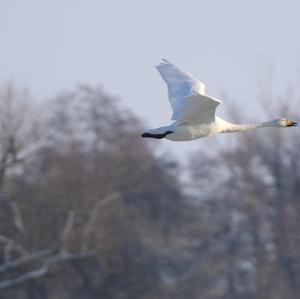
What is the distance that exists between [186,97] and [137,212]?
71.5 feet

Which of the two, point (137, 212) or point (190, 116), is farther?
point (137, 212)

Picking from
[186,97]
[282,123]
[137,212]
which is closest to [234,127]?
[282,123]

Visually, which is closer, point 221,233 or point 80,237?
point 80,237

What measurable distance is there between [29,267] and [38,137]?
4031 millimetres

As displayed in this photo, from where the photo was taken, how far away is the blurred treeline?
33.7m

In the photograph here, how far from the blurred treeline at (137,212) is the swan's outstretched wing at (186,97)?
466 inches

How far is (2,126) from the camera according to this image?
111ft

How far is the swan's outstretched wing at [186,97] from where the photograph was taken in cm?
1645

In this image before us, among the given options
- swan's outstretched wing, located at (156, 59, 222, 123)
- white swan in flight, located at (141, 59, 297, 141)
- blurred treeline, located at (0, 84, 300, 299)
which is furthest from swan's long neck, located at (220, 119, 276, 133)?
blurred treeline, located at (0, 84, 300, 299)

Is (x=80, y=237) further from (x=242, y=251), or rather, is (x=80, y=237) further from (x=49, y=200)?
(x=242, y=251)

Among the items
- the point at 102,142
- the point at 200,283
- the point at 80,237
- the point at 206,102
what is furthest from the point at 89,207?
the point at 206,102

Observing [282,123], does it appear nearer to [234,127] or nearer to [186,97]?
[234,127]

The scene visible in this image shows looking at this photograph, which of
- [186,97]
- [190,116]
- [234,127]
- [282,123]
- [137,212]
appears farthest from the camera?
[137,212]

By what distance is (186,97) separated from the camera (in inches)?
632
